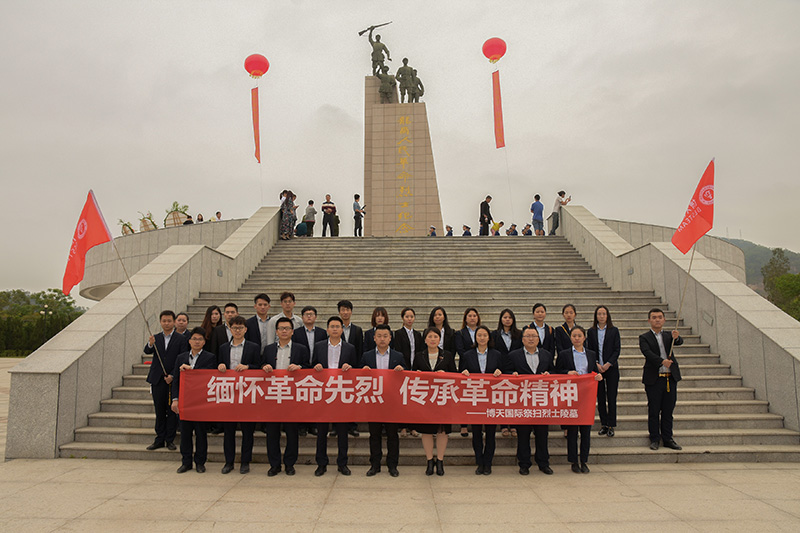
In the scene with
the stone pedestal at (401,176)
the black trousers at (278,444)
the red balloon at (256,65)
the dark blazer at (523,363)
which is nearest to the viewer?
the black trousers at (278,444)

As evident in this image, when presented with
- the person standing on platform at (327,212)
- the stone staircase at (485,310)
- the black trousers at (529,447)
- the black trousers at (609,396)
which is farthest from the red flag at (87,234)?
the person standing on platform at (327,212)

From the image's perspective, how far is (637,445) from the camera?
5742 mm

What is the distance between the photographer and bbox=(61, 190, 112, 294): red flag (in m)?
5.81

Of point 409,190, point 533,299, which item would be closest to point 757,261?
point 409,190

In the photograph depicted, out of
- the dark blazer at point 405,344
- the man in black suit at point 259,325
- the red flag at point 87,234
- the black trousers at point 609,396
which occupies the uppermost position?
the red flag at point 87,234

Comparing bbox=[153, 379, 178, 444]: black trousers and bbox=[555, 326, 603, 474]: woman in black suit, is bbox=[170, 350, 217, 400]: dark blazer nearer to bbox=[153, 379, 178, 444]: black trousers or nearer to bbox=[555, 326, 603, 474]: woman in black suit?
bbox=[153, 379, 178, 444]: black trousers

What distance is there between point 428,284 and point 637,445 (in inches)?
233

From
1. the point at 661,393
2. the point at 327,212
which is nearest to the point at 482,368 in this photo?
the point at 661,393

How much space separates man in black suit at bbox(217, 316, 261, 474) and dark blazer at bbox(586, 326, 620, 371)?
374 centimetres

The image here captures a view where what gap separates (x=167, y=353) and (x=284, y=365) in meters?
1.42

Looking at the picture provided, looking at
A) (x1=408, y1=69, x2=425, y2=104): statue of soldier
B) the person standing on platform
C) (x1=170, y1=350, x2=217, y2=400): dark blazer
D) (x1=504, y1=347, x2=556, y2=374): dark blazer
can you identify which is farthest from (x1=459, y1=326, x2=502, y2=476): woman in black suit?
(x1=408, y1=69, x2=425, y2=104): statue of soldier

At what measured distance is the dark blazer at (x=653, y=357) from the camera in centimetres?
566

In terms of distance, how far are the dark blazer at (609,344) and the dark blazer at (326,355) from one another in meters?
2.73

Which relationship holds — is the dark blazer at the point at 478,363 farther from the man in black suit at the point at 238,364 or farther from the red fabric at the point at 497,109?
the red fabric at the point at 497,109
